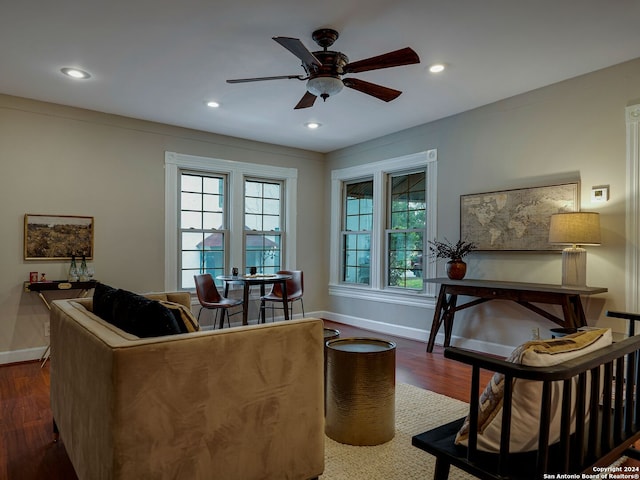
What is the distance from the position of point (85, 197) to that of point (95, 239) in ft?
1.52

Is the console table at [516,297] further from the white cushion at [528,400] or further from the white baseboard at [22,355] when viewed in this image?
the white baseboard at [22,355]

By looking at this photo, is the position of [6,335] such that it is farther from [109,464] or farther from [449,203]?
[449,203]

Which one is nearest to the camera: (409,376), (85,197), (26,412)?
(26,412)

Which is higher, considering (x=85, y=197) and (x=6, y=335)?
(x=85, y=197)

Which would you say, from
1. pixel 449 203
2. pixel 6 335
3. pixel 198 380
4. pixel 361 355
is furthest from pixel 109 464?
pixel 449 203

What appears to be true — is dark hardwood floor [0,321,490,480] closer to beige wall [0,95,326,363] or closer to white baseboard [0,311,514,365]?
white baseboard [0,311,514,365]

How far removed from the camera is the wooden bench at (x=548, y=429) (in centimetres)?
126

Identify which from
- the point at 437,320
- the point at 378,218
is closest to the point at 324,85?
the point at 437,320

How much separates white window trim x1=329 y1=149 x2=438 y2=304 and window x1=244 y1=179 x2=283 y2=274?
2.78ft

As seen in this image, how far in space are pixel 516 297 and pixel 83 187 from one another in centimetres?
447

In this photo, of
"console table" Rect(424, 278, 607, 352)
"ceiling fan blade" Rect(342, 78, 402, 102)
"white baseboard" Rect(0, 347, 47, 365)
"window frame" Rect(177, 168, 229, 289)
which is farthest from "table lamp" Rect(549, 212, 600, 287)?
"white baseboard" Rect(0, 347, 47, 365)

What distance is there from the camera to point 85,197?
4.46 metres

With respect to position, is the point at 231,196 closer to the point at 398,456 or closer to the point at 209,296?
the point at 209,296

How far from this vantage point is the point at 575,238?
3.28 m
